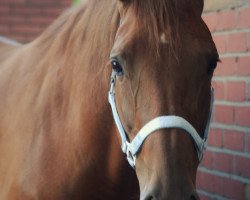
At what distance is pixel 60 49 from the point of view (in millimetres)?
2281

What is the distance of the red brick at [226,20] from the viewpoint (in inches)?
106

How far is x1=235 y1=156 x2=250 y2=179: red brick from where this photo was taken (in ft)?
8.61

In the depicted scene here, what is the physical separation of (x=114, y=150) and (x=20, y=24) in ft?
19.2

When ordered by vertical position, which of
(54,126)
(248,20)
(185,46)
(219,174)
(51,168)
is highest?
(248,20)

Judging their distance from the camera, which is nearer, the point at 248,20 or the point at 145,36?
the point at 145,36

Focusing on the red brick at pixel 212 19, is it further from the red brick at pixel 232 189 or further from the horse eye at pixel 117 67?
the horse eye at pixel 117 67

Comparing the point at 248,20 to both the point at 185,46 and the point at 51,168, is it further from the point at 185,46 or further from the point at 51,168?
the point at 51,168

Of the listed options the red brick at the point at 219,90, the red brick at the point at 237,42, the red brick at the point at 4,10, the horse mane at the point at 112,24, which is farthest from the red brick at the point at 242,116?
the red brick at the point at 4,10

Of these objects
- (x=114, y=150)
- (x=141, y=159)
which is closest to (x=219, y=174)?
(x=114, y=150)

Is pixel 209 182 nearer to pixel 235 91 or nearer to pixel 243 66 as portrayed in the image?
pixel 235 91

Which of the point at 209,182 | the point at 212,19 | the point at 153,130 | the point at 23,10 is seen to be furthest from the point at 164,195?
the point at 23,10

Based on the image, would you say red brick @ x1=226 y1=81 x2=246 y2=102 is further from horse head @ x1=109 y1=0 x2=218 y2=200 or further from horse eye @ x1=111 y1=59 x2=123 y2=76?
horse eye @ x1=111 y1=59 x2=123 y2=76

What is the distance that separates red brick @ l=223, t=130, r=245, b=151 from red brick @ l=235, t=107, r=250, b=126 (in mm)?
57

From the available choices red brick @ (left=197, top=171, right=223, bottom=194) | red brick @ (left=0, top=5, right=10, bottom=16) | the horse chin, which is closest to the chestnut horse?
the horse chin
